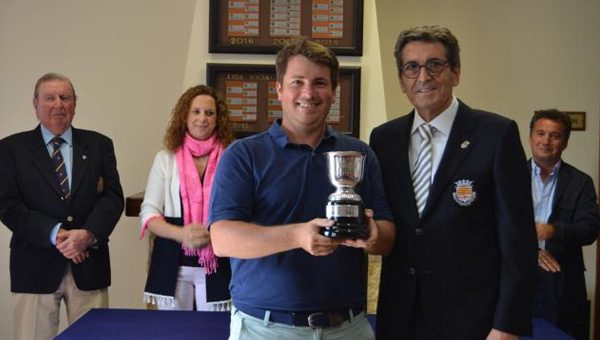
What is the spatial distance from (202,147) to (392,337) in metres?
1.40

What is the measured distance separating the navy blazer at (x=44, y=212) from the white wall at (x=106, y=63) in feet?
3.55

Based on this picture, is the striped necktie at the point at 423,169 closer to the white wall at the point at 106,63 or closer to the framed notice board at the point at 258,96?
the framed notice board at the point at 258,96

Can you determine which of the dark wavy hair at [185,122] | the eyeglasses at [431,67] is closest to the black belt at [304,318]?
the eyeglasses at [431,67]

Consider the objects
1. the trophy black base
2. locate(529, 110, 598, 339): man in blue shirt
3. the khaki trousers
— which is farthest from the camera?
locate(529, 110, 598, 339): man in blue shirt

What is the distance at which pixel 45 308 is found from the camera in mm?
2881

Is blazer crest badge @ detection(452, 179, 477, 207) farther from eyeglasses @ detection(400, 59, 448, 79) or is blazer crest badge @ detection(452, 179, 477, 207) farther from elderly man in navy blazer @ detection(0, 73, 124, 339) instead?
elderly man in navy blazer @ detection(0, 73, 124, 339)

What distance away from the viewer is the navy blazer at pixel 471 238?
5.62ft

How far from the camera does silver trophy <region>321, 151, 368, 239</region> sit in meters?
1.48

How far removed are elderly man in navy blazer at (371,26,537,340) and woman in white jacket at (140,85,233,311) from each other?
1.10 meters

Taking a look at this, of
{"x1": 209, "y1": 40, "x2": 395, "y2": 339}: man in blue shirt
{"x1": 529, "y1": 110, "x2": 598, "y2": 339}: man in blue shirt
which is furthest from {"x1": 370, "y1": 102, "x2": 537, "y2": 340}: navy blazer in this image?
{"x1": 529, "y1": 110, "x2": 598, "y2": 339}: man in blue shirt

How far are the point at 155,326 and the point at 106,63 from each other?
2.28 m

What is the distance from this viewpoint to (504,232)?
1716 millimetres

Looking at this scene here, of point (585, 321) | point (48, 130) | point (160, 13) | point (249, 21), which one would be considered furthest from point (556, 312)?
point (160, 13)

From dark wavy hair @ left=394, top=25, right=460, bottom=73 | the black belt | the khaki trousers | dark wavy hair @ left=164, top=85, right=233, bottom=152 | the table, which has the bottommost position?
the khaki trousers
